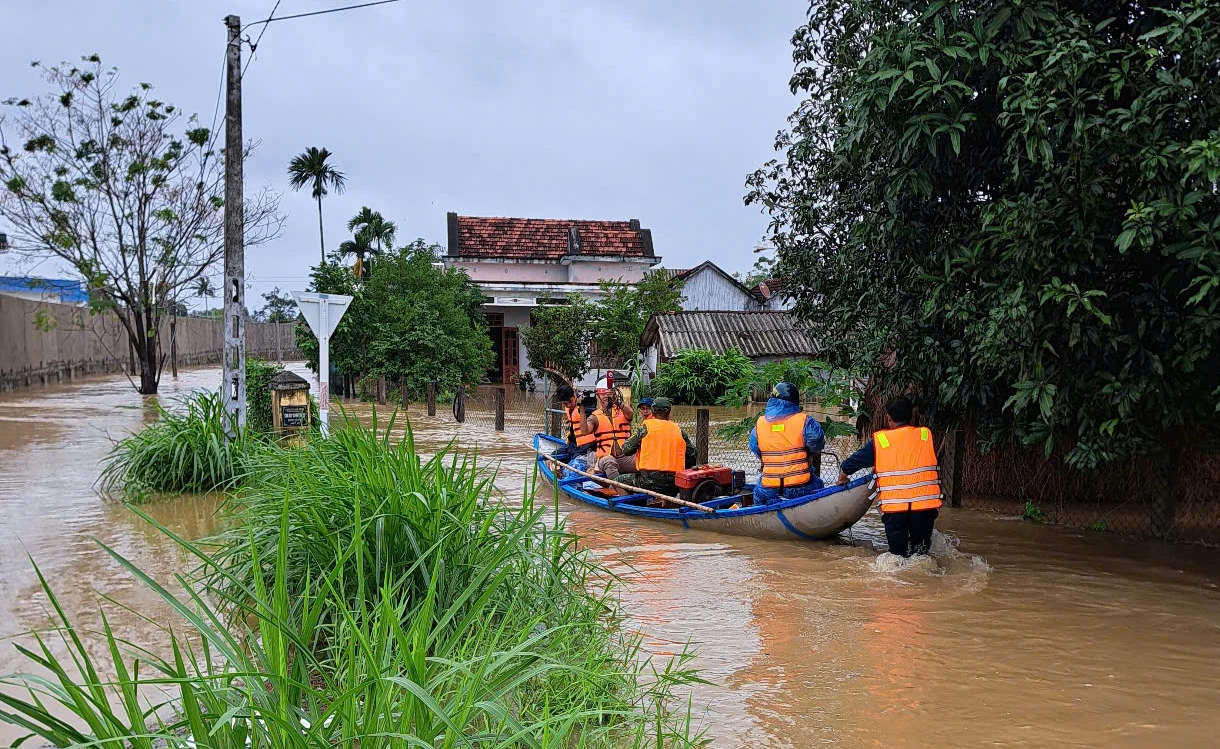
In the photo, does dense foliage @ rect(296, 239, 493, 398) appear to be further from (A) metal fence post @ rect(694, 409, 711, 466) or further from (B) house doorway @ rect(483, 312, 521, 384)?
(A) metal fence post @ rect(694, 409, 711, 466)

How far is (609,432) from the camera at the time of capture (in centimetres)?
1316

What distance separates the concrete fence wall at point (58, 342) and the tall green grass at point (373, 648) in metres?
24.5

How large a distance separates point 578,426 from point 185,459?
5.25 meters

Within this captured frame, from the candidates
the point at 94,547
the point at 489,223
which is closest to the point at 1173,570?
the point at 94,547

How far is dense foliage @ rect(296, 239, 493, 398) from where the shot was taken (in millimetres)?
27078

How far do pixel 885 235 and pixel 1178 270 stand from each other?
8.51 ft

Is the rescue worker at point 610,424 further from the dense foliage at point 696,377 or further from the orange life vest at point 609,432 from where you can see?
the dense foliage at point 696,377

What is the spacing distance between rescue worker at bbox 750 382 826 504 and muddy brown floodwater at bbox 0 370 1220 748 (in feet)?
2.05

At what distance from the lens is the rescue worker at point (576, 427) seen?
13.4 meters

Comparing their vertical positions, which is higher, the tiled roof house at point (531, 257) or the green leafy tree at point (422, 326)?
the tiled roof house at point (531, 257)

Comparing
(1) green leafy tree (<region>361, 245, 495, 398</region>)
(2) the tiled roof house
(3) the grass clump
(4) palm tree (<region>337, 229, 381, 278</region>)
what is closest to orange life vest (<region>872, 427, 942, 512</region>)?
(3) the grass clump

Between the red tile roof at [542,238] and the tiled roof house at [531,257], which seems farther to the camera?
the red tile roof at [542,238]

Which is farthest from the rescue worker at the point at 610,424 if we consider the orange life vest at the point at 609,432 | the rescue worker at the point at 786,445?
the rescue worker at the point at 786,445

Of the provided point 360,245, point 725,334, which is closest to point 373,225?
point 360,245
